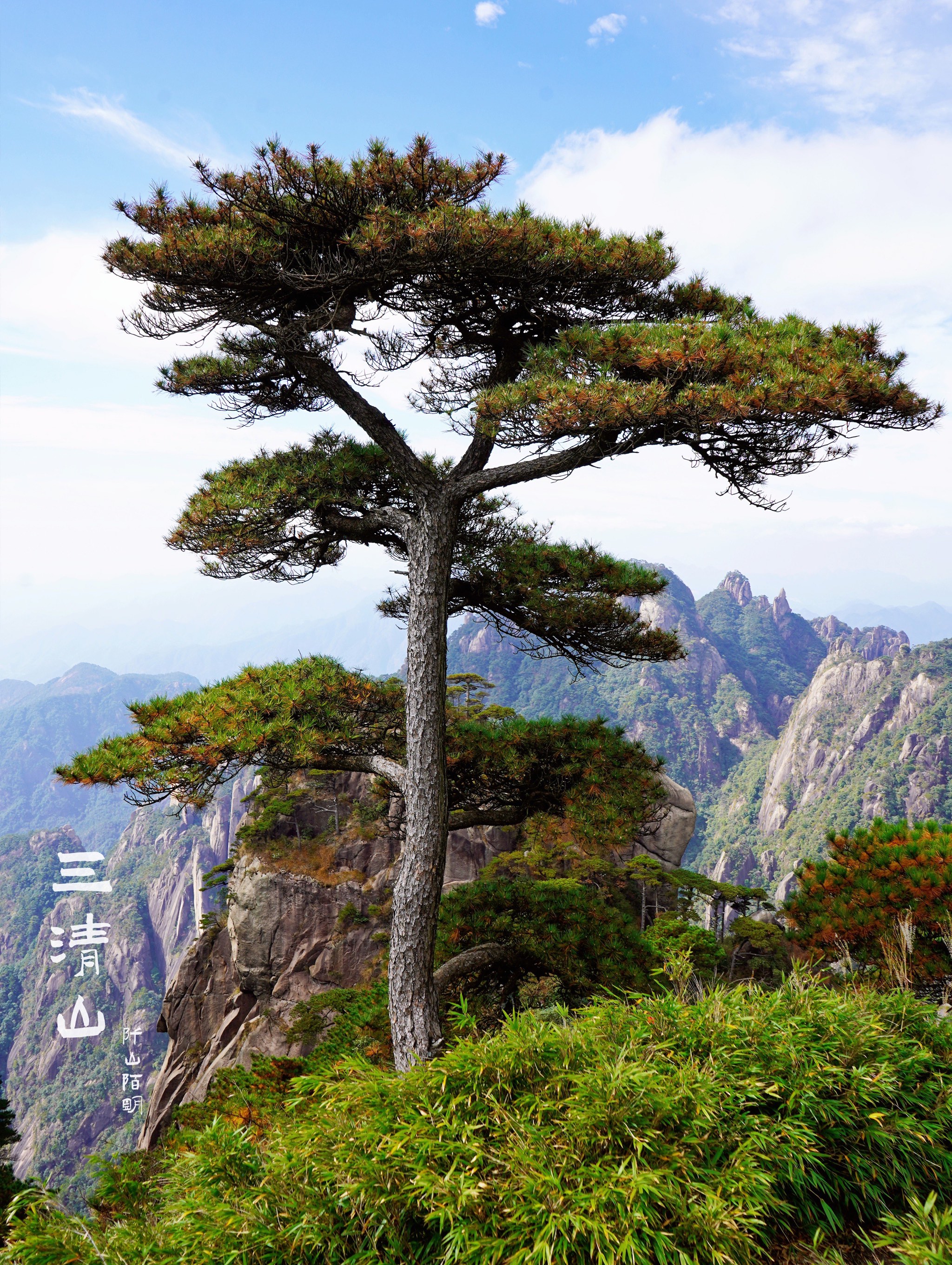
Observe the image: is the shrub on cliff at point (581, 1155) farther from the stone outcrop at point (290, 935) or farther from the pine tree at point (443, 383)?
the stone outcrop at point (290, 935)

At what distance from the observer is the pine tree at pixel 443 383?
4465 millimetres

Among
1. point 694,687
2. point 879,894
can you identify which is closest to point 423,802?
point 879,894

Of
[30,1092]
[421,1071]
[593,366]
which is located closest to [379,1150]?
[421,1071]

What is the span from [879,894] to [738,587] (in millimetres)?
103798

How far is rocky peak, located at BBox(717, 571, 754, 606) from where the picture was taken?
10219cm

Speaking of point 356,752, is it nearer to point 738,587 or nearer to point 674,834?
point 674,834

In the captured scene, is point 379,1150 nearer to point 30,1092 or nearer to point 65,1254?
point 65,1254

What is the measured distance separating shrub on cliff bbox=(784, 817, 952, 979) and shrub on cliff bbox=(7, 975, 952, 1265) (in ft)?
9.46

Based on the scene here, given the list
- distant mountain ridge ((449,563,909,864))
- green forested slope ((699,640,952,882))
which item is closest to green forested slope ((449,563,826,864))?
distant mountain ridge ((449,563,909,864))

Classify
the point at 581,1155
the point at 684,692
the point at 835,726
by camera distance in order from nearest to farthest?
1. the point at 581,1155
2. the point at 835,726
3. the point at 684,692

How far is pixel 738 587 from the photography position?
103 metres

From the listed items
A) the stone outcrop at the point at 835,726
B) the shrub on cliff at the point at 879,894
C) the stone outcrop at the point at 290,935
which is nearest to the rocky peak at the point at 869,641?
the stone outcrop at the point at 835,726

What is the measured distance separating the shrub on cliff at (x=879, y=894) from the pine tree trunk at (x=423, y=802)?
393 centimetres

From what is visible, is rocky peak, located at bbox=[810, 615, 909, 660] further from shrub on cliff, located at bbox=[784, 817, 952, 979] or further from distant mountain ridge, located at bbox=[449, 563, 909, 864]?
shrub on cliff, located at bbox=[784, 817, 952, 979]
